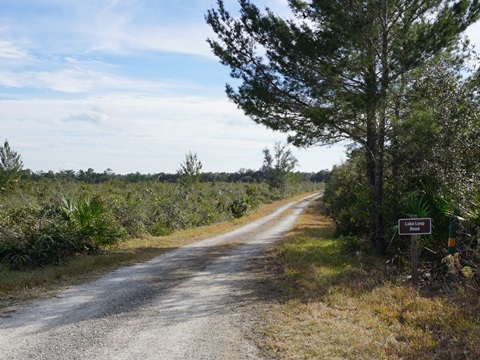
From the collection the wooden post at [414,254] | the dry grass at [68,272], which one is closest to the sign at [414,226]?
the wooden post at [414,254]

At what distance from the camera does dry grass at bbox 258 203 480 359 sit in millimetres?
5203

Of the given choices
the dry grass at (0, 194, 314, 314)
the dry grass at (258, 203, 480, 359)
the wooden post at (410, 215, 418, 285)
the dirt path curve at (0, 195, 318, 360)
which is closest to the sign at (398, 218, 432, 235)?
the wooden post at (410, 215, 418, 285)

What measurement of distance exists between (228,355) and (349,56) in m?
9.42

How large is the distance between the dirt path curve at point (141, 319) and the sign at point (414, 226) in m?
3.16

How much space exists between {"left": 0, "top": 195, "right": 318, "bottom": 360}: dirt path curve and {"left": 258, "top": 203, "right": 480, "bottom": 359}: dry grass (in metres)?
0.64

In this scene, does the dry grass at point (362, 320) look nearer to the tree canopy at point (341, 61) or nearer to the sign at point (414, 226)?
the sign at point (414, 226)

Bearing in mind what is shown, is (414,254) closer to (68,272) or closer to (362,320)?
(362,320)

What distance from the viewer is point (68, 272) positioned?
10.1 m

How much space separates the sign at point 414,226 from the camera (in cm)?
789

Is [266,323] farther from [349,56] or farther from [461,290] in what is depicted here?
[349,56]

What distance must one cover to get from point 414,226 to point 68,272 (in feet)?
25.4

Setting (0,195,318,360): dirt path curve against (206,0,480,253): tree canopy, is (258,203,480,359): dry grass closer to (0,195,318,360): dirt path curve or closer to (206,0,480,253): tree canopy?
(0,195,318,360): dirt path curve

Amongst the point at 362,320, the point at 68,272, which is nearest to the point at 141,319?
the point at 362,320

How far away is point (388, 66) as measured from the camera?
11.2 m
